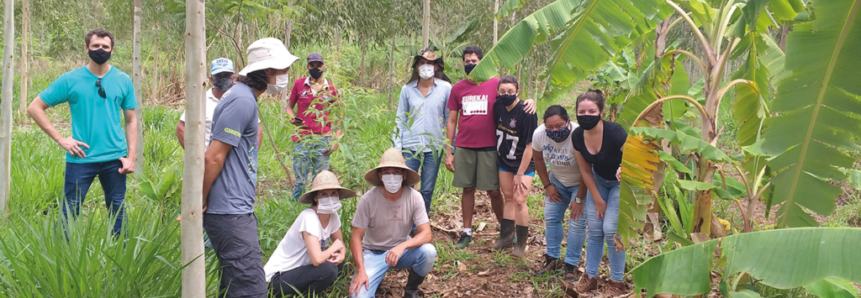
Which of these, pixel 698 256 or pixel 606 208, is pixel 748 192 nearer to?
pixel 606 208

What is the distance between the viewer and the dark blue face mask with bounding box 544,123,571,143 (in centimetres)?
427

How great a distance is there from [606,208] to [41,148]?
680cm

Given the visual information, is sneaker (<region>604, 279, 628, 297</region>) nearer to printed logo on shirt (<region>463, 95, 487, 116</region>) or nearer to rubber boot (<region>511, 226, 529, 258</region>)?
rubber boot (<region>511, 226, 529, 258</region>)

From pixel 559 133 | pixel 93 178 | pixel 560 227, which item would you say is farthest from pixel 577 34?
pixel 93 178

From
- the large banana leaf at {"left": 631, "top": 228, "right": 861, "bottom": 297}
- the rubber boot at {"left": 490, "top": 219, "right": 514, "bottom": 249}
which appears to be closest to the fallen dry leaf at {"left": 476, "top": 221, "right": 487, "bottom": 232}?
the rubber boot at {"left": 490, "top": 219, "right": 514, "bottom": 249}

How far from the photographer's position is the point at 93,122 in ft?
13.8

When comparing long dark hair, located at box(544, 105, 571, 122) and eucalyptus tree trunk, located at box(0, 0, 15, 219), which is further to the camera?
eucalyptus tree trunk, located at box(0, 0, 15, 219)

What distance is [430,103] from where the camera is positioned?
5309 mm

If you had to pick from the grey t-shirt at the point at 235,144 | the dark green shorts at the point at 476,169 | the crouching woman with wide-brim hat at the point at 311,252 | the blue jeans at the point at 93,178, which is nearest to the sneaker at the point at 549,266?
the dark green shorts at the point at 476,169

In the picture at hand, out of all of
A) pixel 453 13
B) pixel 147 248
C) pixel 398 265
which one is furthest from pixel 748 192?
pixel 453 13

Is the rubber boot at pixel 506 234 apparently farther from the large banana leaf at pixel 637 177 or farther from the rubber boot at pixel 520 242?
the large banana leaf at pixel 637 177

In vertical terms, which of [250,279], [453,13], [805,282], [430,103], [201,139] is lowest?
[250,279]

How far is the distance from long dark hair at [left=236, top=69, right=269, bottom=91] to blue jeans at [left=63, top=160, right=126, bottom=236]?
177 centimetres

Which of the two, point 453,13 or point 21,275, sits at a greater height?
point 453,13
